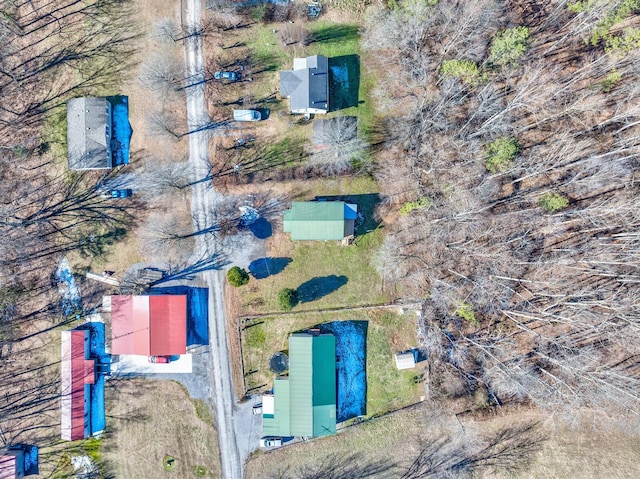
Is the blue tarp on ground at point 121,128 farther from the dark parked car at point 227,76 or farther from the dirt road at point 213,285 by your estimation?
the dark parked car at point 227,76

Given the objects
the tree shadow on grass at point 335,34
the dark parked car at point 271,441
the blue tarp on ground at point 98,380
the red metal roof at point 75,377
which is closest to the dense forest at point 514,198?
the tree shadow on grass at point 335,34

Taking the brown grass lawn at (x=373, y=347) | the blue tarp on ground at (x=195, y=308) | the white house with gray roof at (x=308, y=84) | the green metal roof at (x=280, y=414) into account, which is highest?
the white house with gray roof at (x=308, y=84)

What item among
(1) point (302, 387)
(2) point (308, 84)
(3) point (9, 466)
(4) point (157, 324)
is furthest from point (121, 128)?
(3) point (9, 466)

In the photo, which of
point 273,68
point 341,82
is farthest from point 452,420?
point 273,68

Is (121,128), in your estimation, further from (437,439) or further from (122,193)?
(437,439)

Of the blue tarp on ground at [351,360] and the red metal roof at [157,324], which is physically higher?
the red metal roof at [157,324]
